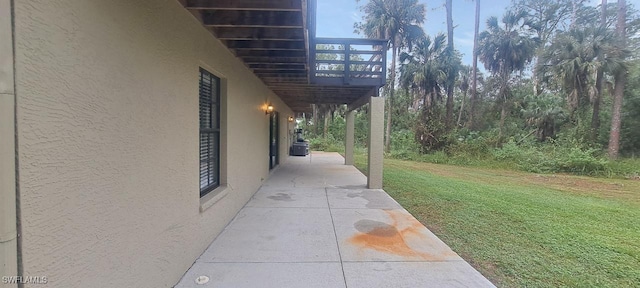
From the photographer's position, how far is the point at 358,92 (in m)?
8.55

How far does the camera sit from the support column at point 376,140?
6887 mm

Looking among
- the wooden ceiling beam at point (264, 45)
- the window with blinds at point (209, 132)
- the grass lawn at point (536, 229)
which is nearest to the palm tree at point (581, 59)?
the grass lawn at point (536, 229)

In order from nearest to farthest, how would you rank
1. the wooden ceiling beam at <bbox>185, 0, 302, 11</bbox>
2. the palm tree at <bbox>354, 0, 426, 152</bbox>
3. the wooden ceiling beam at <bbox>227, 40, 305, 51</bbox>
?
the wooden ceiling beam at <bbox>185, 0, 302, 11</bbox> < the wooden ceiling beam at <bbox>227, 40, 305, 51</bbox> < the palm tree at <bbox>354, 0, 426, 152</bbox>

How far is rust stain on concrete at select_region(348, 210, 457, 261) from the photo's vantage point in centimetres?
341

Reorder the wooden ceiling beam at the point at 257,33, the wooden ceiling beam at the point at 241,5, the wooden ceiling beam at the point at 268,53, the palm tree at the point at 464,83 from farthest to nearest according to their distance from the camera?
the palm tree at the point at 464,83 < the wooden ceiling beam at the point at 268,53 < the wooden ceiling beam at the point at 257,33 < the wooden ceiling beam at the point at 241,5

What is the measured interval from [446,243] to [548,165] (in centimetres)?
1242

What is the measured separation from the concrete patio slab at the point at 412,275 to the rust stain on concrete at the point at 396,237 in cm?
22

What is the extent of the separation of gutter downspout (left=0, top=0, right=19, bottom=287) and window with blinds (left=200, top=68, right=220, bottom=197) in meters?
2.48

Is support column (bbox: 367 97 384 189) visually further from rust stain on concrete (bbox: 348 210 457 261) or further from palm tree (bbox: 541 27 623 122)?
palm tree (bbox: 541 27 623 122)

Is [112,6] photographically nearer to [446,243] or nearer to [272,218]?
[272,218]

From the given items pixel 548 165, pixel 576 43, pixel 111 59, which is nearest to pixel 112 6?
pixel 111 59

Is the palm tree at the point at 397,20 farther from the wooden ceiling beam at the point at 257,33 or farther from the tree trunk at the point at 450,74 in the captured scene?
the wooden ceiling beam at the point at 257,33

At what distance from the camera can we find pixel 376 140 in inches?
276

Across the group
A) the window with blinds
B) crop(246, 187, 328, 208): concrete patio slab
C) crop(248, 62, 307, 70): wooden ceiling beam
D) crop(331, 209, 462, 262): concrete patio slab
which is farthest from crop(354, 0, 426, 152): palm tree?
the window with blinds
